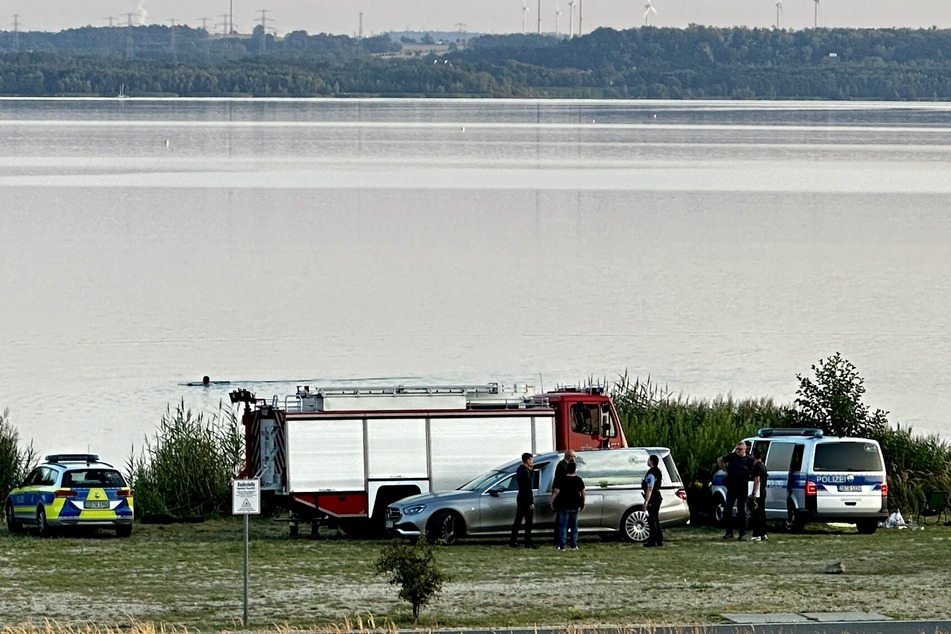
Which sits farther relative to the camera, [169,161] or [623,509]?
[169,161]

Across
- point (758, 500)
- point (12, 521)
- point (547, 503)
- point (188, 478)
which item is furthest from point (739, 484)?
point (12, 521)

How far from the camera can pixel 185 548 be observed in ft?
77.5

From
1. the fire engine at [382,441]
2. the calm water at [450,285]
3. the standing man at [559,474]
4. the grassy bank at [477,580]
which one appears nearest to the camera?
the grassy bank at [477,580]

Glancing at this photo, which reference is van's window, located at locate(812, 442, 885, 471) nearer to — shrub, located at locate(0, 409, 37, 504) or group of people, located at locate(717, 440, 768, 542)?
group of people, located at locate(717, 440, 768, 542)

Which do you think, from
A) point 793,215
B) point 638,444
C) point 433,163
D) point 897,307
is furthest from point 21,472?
point 433,163

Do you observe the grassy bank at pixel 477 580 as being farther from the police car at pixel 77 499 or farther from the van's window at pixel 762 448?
the van's window at pixel 762 448

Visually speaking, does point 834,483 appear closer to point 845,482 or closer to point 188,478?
point 845,482

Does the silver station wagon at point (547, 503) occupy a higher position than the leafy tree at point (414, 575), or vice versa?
the leafy tree at point (414, 575)

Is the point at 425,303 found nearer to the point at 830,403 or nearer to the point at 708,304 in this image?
the point at 708,304

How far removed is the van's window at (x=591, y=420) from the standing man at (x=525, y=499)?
9.13ft

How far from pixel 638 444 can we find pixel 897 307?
36.0 m

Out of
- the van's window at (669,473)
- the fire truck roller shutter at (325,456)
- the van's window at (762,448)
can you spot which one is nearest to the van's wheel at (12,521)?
the fire truck roller shutter at (325,456)

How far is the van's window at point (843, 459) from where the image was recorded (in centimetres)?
2581

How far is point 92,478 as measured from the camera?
2509cm
